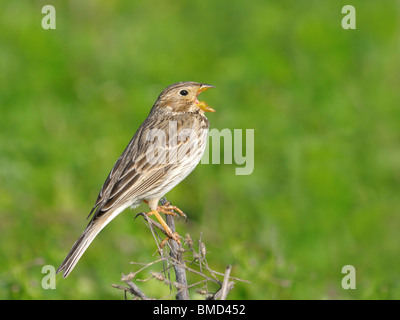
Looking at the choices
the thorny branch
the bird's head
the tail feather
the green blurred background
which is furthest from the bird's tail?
the green blurred background

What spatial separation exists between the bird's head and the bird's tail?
1165 millimetres

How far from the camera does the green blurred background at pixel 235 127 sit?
A: 947 cm

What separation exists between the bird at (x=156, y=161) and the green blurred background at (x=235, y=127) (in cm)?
188

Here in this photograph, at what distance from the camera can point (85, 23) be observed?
1725 cm

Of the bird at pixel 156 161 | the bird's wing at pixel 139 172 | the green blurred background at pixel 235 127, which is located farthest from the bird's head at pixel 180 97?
the green blurred background at pixel 235 127

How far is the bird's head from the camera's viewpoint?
667 centimetres

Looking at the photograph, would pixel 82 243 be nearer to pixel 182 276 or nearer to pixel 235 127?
pixel 182 276

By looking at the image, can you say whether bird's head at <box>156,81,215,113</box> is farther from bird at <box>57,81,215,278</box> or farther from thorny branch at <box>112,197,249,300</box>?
thorny branch at <box>112,197,249,300</box>

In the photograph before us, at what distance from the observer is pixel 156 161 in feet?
20.8

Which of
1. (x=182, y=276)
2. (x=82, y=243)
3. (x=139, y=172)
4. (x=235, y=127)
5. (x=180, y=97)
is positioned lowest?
(x=182, y=276)

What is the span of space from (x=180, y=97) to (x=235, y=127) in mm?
4900

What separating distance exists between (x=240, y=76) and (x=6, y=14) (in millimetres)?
5465

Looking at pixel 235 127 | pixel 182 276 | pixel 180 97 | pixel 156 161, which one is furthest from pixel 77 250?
pixel 235 127
